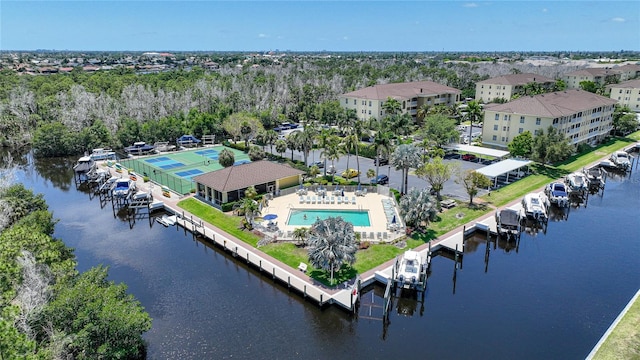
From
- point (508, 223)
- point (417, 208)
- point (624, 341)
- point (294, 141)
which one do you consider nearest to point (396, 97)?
point (294, 141)

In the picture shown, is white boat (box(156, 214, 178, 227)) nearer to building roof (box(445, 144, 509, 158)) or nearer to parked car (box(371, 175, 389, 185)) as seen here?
parked car (box(371, 175, 389, 185))

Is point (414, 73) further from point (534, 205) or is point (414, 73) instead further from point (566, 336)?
point (566, 336)

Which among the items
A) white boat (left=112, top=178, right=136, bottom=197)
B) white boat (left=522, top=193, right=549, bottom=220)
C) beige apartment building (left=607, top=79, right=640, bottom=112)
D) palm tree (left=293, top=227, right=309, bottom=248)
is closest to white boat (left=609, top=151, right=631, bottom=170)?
white boat (left=522, top=193, right=549, bottom=220)

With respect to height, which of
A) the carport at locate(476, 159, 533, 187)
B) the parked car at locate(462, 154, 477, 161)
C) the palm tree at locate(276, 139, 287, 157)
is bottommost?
the parked car at locate(462, 154, 477, 161)

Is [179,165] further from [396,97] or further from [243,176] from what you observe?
[396,97]

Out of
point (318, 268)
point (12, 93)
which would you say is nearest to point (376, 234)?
point (318, 268)

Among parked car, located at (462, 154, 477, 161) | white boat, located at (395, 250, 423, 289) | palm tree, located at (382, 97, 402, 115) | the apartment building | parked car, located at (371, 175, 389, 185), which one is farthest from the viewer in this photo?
the apartment building

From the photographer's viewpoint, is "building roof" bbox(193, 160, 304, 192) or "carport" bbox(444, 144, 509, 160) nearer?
"building roof" bbox(193, 160, 304, 192)

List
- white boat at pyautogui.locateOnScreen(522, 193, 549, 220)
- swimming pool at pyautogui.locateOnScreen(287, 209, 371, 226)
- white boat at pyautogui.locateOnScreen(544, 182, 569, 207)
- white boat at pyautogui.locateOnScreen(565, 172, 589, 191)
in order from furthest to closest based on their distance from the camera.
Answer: white boat at pyautogui.locateOnScreen(565, 172, 589, 191) < white boat at pyautogui.locateOnScreen(544, 182, 569, 207) < white boat at pyautogui.locateOnScreen(522, 193, 549, 220) < swimming pool at pyautogui.locateOnScreen(287, 209, 371, 226)
